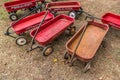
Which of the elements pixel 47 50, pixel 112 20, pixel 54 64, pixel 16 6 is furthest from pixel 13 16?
pixel 112 20

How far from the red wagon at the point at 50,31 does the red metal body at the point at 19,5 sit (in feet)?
4.36

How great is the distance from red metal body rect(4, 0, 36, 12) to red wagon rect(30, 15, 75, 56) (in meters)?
1.33

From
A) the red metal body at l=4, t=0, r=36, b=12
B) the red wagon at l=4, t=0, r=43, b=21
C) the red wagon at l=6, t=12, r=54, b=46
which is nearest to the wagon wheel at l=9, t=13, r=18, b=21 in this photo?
the red wagon at l=4, t=0, r=43, b=21

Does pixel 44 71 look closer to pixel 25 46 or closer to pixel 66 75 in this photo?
pixel 66 75

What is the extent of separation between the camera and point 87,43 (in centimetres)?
476

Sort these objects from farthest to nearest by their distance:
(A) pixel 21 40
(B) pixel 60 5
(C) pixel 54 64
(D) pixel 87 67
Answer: (B) pixel 60 5, (A) pixel 21 40, (C) pixel 54 64, (D) pixel 87 67

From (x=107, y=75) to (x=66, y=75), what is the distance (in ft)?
3.45

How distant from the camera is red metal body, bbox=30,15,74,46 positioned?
480 centimetres

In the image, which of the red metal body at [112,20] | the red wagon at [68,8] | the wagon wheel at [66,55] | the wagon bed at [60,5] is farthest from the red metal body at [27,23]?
the red metal body at [112,20]

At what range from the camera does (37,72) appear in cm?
443

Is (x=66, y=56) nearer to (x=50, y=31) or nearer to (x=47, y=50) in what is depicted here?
(x=47, y=50)

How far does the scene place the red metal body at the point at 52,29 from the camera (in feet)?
15.8

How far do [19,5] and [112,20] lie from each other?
3341mm

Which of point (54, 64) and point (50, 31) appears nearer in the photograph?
point (54, 64)
